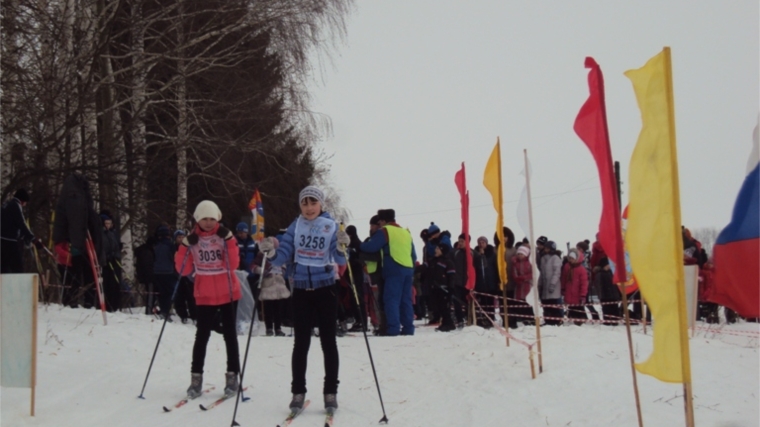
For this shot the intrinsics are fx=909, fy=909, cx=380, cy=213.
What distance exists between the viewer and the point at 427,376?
10406 mm

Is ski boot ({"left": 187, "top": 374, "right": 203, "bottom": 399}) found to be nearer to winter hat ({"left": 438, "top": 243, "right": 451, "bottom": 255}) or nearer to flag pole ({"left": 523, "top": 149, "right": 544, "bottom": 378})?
flag pole ({"left": 523, "top": 149, "right": 544, "bottom": 378})

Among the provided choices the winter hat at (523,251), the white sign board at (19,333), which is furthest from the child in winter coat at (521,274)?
the white sign board at (19,333)

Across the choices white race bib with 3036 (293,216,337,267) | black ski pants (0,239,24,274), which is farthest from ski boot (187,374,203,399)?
black ski pants (0,239,24,274)

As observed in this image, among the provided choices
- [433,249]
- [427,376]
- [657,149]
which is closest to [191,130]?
[433,249]

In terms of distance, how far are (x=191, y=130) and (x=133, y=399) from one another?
13635mm

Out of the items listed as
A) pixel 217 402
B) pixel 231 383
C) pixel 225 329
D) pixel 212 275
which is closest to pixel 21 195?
pixel 212 275

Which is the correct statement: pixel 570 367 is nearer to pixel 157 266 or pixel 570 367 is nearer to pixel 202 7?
pixel 157 266

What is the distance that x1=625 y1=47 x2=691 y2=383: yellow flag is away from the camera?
552 cm

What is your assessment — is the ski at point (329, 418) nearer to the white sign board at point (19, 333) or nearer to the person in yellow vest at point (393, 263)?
the white sign board at point (19, 333)

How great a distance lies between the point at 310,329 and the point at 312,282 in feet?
1.43

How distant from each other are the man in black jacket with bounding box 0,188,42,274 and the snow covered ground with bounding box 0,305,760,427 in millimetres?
907

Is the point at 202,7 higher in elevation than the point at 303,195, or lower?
higher

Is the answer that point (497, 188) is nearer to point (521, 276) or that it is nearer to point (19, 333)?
point (19, 333)

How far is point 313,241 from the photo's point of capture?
8.31m
